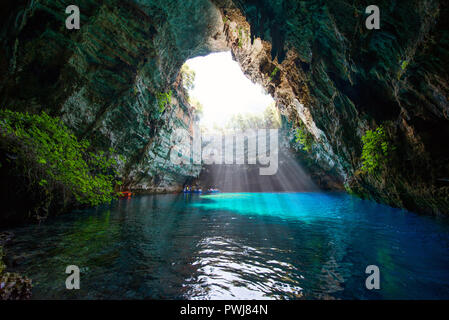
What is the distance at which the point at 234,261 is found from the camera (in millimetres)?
4082

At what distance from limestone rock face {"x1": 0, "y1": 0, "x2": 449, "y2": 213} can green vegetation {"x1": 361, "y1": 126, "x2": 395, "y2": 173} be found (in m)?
0.38

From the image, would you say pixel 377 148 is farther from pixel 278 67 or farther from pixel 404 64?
pixel 278 67

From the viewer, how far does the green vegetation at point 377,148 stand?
29.1 ft

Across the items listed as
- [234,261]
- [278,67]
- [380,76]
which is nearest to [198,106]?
[278,67]

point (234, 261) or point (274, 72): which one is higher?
point (274, 72)

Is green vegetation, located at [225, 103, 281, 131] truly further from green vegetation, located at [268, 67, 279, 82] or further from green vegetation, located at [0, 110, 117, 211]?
green vegetation, located at [0, 110, 117, 211]

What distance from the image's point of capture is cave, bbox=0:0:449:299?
3.85 metres

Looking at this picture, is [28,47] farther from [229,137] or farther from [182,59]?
[229,137]

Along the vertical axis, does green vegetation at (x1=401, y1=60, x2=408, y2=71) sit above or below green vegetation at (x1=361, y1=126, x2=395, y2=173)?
above

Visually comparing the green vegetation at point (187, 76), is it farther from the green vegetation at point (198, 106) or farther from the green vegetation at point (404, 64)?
the green vegetation at point (404, 64)

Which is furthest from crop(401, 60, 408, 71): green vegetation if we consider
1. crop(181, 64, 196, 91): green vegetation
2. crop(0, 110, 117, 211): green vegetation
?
crop(181, 64, 196, 91): green vegetation

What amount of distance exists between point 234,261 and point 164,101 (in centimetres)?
1536

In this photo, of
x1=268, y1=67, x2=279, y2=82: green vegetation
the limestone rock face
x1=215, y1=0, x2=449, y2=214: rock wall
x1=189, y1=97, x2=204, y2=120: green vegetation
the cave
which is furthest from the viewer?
x1=189, y1=97, x2=204, y2=120: green vegetation
